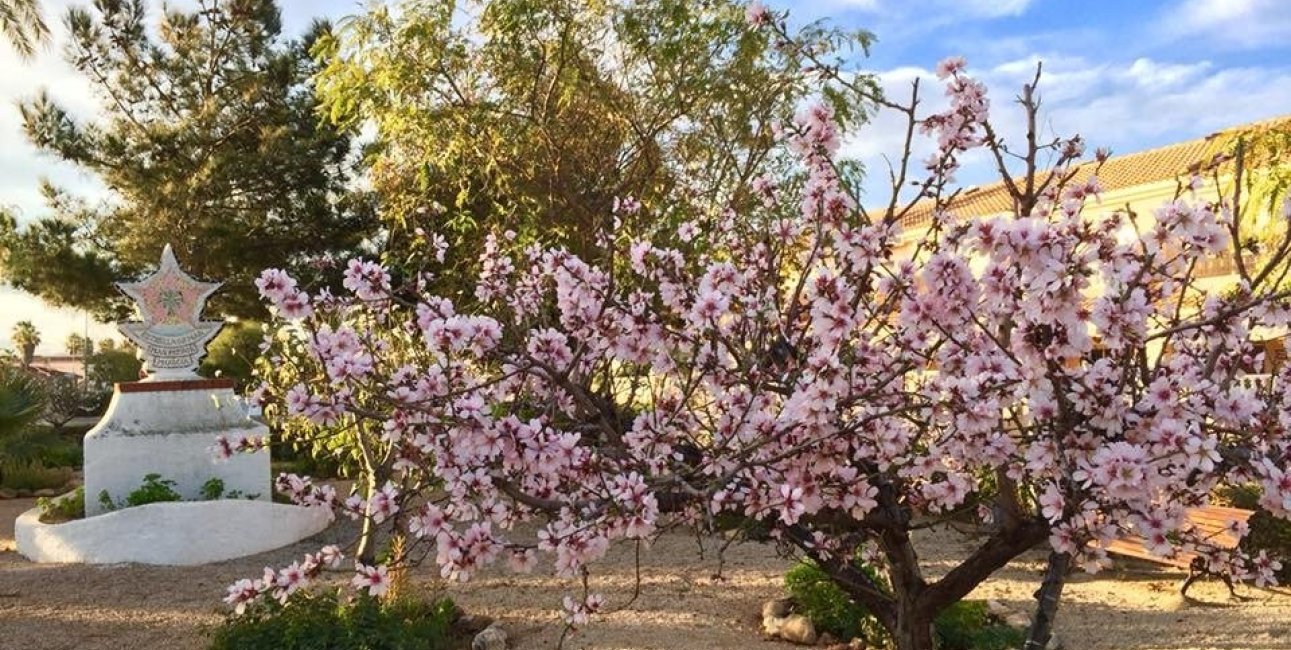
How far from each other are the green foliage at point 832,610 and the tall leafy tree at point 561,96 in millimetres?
3431

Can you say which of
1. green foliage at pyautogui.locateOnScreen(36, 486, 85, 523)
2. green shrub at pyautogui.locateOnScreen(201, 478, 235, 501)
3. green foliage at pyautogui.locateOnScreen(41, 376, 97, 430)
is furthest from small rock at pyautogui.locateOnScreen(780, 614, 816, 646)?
green foliage at pyautogui.locateOnScreen(41, 376, 97, 430)

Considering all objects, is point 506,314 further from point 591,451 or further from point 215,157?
point 215,157

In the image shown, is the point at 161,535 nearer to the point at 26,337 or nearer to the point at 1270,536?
the point at 1270,536

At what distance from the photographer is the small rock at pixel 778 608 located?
5.98 metres

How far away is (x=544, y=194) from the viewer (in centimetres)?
892

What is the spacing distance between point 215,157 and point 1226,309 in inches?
662

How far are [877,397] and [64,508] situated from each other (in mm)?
8680

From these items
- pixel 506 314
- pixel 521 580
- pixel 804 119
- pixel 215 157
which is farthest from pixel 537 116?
pixel 215 157

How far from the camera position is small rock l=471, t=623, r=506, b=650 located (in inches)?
214

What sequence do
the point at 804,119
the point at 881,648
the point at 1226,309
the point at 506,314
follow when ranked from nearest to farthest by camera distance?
the point at 1226,309 < the point at 804,119 < the point at 506,314 < the point at 881,648

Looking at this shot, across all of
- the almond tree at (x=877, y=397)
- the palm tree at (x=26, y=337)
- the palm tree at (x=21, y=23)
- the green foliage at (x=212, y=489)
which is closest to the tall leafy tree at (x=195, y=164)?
the palm tree at (x=21, y=23)

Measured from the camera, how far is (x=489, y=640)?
5.46 meters

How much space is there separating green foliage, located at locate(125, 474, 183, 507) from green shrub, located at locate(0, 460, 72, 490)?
583 cm

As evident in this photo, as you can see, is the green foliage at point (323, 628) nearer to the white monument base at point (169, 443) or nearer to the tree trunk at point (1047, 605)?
the tree trunk at point (1047, 605)
